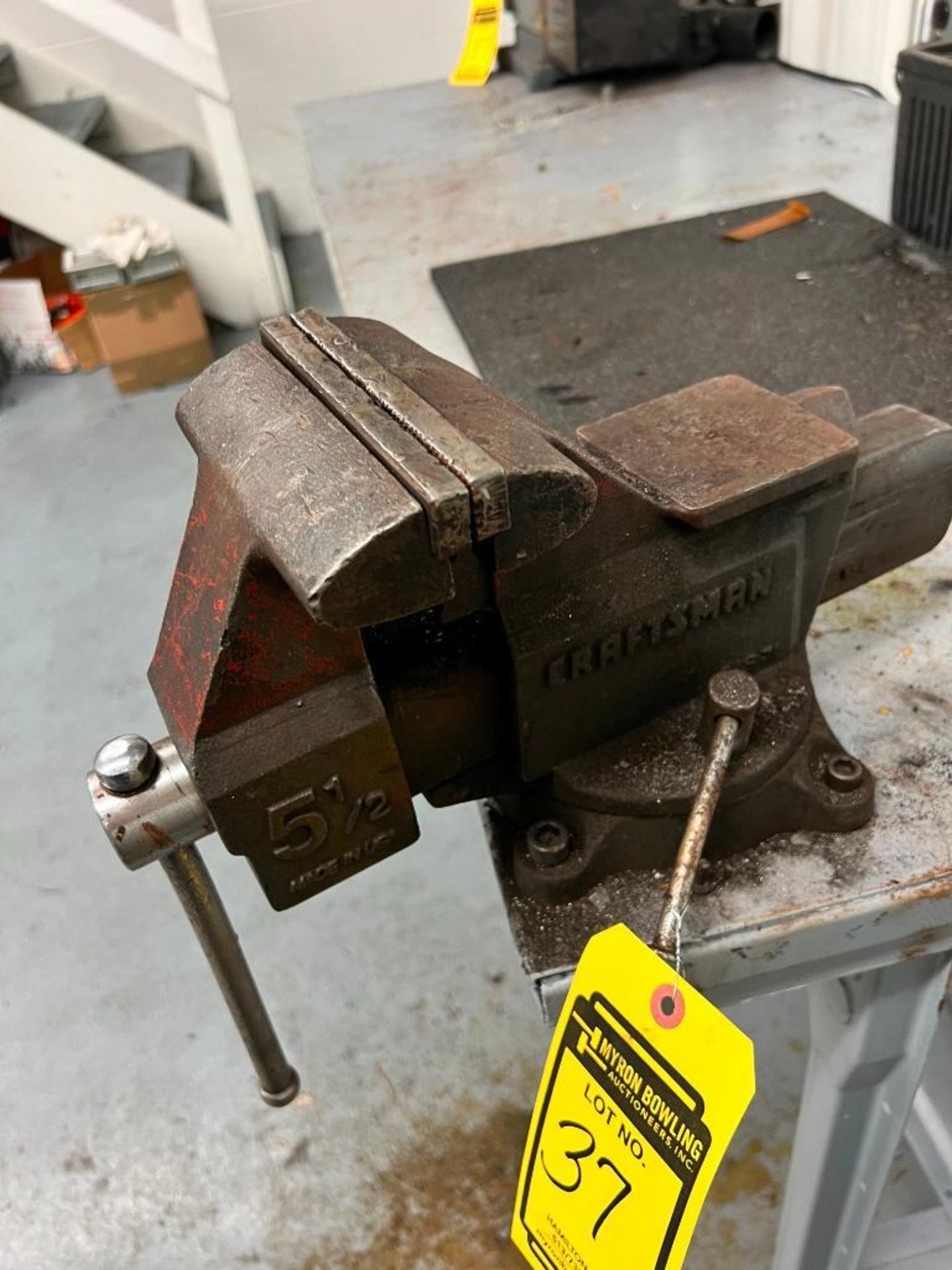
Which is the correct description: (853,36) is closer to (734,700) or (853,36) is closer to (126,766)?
(734,700)

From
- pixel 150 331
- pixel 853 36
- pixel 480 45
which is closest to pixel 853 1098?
pixel 480 45

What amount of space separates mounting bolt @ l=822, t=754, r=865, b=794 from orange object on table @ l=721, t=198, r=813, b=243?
0.90 m

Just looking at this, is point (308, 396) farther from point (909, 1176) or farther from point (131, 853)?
point (909, 1176)

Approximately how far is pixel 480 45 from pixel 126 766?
41.4 inches

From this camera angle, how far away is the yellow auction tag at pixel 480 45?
1102 mm

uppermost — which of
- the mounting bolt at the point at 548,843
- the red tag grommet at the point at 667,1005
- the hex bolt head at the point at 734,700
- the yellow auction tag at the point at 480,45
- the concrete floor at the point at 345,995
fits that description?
the yellow auction tag at the point at 480,45

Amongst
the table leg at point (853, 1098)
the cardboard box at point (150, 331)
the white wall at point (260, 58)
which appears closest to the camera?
the table leg at point (853, 1098)

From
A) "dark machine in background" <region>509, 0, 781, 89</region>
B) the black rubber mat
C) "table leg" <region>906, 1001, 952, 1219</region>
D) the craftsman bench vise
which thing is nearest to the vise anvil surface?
the craftsman bench vise

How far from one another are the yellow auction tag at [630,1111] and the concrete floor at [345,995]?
710 mm

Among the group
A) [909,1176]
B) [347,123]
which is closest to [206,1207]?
[909,1176]

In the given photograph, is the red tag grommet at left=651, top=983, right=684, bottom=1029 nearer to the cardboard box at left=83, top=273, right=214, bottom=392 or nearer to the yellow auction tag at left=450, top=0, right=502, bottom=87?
the yellow auction tag at left=450, top=0, right=502, bottom=87

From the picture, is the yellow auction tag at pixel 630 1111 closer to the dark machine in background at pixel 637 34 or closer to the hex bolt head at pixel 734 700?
the hex bolt head at pixel 734 700

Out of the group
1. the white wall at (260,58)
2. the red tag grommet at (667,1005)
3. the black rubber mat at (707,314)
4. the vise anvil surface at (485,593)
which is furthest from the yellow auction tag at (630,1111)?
the white wall at (260,58)

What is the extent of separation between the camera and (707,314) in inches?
42.8
